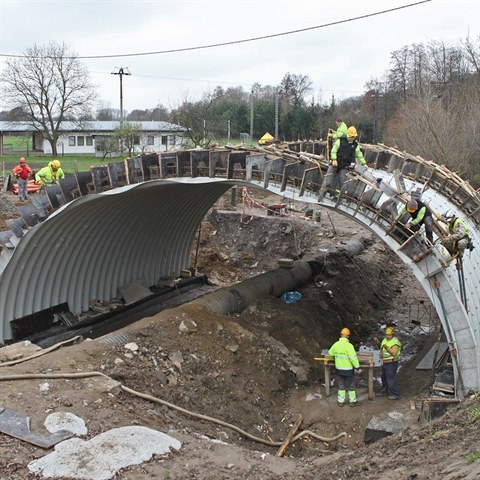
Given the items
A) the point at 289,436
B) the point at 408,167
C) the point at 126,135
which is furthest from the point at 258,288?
the point at 126,135

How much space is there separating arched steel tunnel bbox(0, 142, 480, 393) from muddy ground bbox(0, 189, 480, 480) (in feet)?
7.75

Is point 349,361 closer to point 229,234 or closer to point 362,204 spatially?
point 362,204

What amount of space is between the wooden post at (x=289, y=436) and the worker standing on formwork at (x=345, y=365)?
1020 mm

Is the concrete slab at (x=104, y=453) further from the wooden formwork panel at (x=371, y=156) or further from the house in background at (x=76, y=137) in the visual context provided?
the house in background at (x=76, y=137)

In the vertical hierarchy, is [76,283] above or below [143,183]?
below

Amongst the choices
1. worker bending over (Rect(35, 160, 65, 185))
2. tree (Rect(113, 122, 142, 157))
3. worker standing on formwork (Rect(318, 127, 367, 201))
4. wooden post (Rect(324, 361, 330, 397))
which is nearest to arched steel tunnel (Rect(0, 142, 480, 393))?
worker standing on formwork (Rect(318, 127, 367, 201))

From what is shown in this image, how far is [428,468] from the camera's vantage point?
243 inches

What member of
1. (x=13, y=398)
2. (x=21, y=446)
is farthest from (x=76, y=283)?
(x=21, y=446)

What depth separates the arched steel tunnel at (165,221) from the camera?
10.9 metres

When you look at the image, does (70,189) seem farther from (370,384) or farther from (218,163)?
(370,384)

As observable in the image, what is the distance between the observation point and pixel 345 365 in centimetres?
1198

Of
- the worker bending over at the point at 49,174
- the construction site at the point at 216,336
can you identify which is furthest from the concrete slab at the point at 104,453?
the worker bending over at the point at 49,174

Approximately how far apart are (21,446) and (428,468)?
4887mm

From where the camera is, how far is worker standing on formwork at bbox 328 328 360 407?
1191 centimetres
